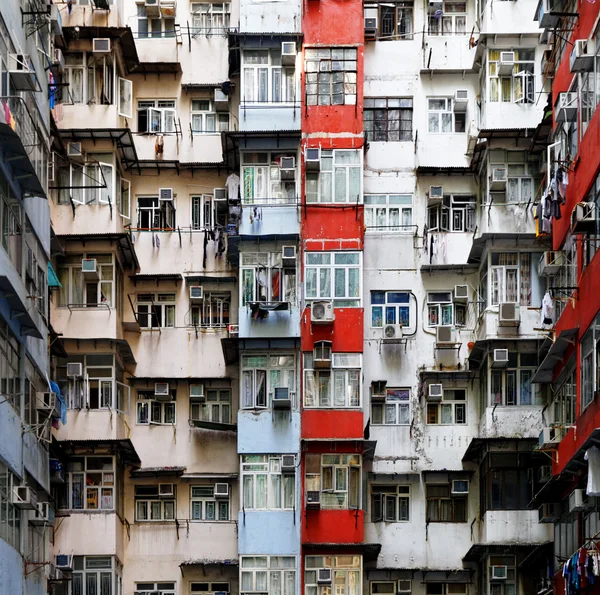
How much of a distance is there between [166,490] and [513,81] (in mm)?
9027

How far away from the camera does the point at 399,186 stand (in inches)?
1152

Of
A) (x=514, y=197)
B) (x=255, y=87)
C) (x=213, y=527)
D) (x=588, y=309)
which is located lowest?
(x=213, y=527)

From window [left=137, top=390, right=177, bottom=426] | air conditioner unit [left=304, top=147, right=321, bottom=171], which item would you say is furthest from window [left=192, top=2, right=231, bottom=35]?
window [left=137, top=390, right=177, bottom=426]

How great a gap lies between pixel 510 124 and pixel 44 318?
28.3ft

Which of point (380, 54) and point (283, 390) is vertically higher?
point (380, 54)

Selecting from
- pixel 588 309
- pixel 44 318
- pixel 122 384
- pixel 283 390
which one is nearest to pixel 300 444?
pixel 283 390

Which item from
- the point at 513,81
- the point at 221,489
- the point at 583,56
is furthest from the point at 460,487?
the point at 583,56

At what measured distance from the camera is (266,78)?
2875 centimetres

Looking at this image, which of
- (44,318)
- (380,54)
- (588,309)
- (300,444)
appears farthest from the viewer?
(380,54)

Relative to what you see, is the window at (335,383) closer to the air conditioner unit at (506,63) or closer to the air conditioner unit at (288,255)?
the air conditioner unit at (288,255)

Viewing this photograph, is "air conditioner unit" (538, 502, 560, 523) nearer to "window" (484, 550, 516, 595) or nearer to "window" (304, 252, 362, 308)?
"window" (484, 550, 516, 595)

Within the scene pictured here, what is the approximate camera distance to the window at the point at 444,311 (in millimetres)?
28875

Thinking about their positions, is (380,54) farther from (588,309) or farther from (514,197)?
(588,309)

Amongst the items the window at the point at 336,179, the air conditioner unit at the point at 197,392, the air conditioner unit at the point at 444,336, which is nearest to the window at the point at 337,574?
the air conditioner unit at the point at 197,392
